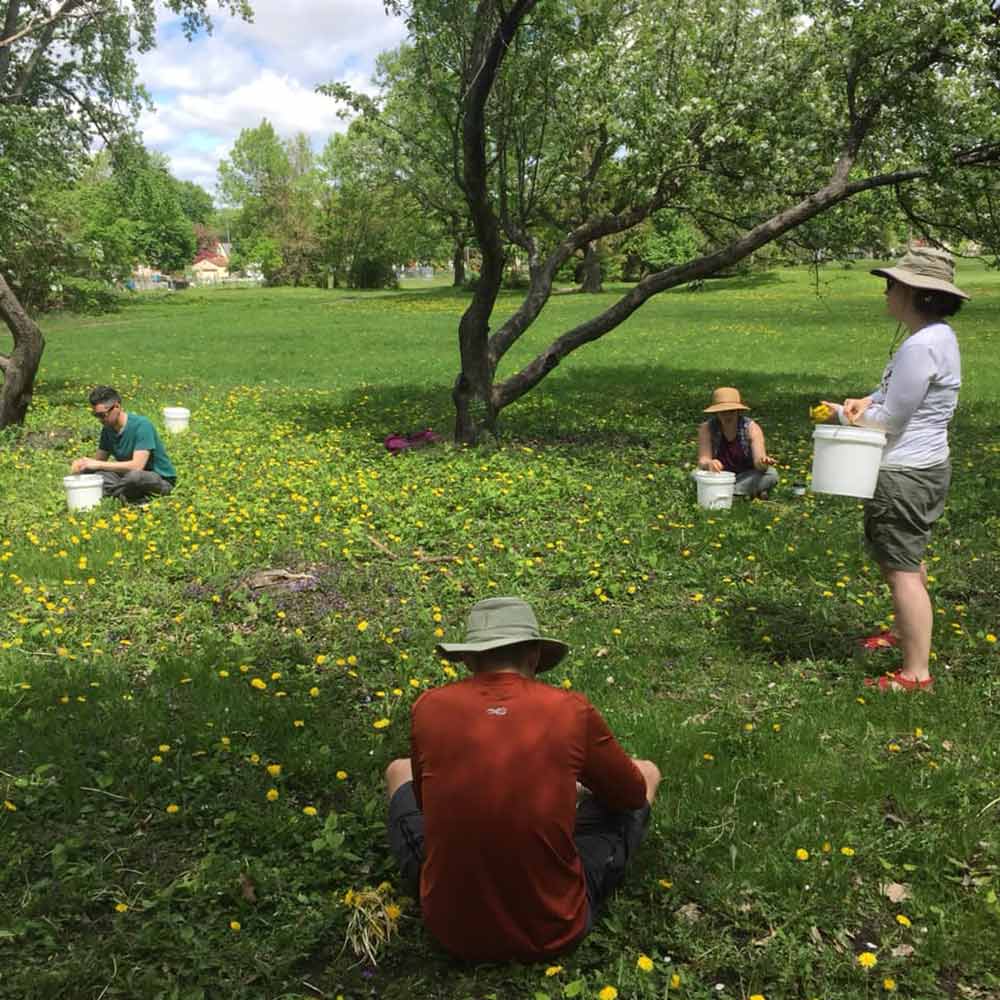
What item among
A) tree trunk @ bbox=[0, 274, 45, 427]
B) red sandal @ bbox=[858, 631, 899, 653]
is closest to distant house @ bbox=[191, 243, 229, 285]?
tree trunk @ bbox=[0, 274, 45, 427]

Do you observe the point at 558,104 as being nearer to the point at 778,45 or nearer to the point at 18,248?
the point at 778,45

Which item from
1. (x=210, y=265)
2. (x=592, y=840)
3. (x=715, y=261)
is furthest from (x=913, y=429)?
(x=210, y=265)

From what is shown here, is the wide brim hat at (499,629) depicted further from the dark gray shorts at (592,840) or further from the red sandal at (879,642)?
the red sandal at (879,642)

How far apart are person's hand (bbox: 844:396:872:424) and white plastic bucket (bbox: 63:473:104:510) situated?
6.08 metres

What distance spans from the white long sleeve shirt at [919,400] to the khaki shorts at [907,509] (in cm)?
6

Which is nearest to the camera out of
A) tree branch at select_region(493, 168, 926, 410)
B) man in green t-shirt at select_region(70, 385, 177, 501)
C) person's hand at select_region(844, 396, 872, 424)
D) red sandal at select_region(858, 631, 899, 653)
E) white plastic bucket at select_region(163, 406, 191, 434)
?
person's hand at select_region(844, 396, 872, 424)

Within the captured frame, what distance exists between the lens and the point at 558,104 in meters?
9.95

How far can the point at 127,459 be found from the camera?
7.89m

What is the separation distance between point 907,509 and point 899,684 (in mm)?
882

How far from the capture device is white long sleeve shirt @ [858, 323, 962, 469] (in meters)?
3.93

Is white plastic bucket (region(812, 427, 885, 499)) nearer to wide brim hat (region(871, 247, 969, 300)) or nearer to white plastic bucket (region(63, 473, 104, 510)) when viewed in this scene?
wide brim hat (region(871, 247, 969, 300))

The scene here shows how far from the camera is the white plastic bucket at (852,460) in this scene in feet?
13.4

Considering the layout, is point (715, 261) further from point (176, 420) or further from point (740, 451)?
point (176, 420)

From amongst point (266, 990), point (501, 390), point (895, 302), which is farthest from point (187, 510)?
point (895, 302)
